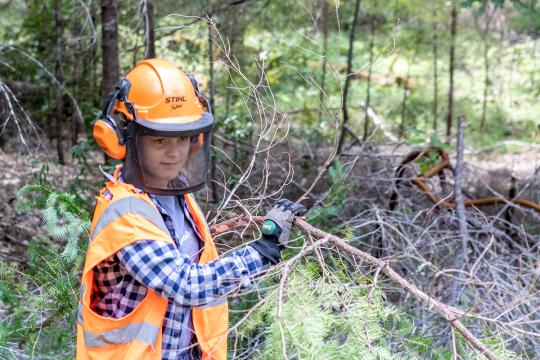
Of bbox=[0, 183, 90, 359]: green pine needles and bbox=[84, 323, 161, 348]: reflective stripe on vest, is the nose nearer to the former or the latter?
bbox=[84, 323, 161, 348]: reflective stripe on vest

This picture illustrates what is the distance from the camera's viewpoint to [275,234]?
7.38ft

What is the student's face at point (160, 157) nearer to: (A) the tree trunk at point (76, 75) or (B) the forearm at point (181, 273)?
(B) the forearm at point (181, 273)

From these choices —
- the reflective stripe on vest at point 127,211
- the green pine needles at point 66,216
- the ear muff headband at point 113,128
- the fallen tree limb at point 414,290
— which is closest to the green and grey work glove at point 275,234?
the fallen tree limb at point 414,290

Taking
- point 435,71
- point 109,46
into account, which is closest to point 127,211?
point 109,46

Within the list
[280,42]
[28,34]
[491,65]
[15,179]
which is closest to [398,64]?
[491,65]

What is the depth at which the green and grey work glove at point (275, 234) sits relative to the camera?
221cm

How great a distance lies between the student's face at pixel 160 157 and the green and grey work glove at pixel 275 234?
0.40m

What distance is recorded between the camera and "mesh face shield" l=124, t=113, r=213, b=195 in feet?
7.54

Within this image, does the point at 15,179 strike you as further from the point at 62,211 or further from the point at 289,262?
the point at 289,262

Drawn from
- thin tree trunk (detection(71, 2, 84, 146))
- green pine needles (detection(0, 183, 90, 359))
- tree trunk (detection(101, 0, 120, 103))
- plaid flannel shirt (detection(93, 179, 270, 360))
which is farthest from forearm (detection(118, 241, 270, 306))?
thin tree trunk (detection(71, 2, 84, 146))

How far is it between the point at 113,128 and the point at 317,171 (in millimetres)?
4651

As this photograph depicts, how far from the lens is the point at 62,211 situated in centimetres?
318

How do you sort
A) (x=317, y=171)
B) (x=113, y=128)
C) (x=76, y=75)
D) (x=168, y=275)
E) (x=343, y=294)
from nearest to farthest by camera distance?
(x=168, y=275), (x=113, y=128), (x=343, y=294), (x=317, y=171), (x=76, y=75)

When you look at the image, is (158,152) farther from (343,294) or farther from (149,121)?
(343,294)
